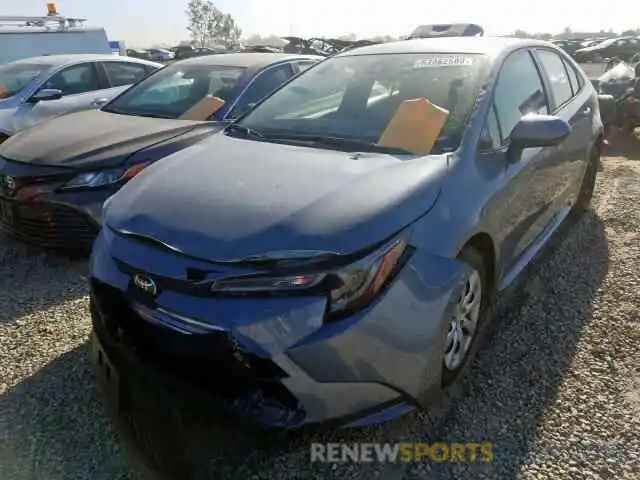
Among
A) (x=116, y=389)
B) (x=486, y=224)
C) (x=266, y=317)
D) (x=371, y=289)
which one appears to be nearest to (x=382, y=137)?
(x=486, y=224)

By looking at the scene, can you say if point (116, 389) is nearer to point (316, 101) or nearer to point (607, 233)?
point (316, 101)

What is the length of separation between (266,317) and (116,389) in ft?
2.21

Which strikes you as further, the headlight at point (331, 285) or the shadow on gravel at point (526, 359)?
the shadow on gravel at point (526, 359)

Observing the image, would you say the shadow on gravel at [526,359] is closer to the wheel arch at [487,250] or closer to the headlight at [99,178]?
the wheel arch at [487,250]

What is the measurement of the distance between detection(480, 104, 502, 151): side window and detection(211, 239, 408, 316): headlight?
1.09 metres

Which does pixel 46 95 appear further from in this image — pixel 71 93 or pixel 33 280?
pixel 33 280

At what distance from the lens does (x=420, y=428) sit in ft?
7.43

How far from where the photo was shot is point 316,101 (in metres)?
3.15

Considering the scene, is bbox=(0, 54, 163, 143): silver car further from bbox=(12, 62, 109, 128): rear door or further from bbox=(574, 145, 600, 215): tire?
bbox=(574, 145, 600, 215): tire

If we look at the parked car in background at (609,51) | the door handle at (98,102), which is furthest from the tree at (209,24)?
the door handle at (98,102)

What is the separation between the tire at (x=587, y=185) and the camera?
14.4 feet

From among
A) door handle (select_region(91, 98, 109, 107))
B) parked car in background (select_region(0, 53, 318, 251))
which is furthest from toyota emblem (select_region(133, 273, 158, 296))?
door handle (select_region(91, 98, 109, 107))

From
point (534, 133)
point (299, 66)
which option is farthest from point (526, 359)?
point (299, 66)

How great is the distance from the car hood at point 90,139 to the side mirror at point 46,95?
221 centimetres
